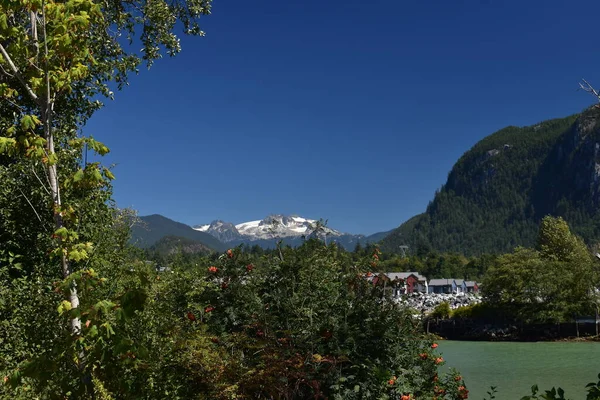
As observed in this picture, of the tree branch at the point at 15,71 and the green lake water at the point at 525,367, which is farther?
the green lake water at the point at 525,367

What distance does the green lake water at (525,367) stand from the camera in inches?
787

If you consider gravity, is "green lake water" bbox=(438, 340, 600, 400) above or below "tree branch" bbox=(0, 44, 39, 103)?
below

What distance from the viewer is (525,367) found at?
91.4 feet

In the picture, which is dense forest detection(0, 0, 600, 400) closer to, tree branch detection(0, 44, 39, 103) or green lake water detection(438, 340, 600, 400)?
tree branch detection(0, 44, 39, 103)

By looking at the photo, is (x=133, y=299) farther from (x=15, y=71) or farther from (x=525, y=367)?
(x=525, y=367)

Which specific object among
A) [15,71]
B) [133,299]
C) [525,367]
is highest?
[15,71]

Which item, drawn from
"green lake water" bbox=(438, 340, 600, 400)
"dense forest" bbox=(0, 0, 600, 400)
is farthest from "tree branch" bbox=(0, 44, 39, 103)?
"green lake water" bbox=(438, 340, 600, 400)

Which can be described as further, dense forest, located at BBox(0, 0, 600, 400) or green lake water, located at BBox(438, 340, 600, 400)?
green lake water, located at BBox(438, 340, 600, 400)

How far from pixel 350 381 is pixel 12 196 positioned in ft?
20.5

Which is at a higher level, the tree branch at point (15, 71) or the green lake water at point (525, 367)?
the tree branch at point (15, 71)

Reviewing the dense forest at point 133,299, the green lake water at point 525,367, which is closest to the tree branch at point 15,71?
the dense forest at point 133,299

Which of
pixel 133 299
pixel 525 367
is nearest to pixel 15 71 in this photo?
pixel 133 299

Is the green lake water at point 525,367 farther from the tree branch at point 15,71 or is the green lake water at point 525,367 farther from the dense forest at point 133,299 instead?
the tree branch at point 15,71

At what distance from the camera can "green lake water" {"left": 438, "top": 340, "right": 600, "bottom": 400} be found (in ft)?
65.6
